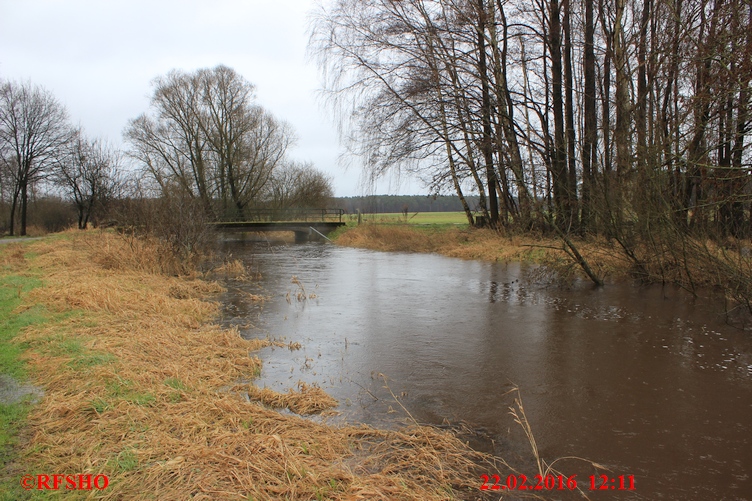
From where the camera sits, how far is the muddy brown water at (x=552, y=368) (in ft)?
12.2

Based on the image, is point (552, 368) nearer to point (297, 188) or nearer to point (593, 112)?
point (593, 112)

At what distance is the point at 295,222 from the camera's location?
3284cm

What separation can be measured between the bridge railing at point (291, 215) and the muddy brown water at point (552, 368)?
81.7ft

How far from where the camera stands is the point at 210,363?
5.50 meters

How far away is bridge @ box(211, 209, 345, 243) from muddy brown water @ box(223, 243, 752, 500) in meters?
21.1

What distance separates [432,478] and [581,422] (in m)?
1.68

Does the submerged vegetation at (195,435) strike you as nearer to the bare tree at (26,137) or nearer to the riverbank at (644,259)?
the riverbank at (644,259)

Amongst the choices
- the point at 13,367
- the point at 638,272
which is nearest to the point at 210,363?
the point at 13,367

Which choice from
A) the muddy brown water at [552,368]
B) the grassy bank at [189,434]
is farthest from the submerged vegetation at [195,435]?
the muddy brown water at [552,368]

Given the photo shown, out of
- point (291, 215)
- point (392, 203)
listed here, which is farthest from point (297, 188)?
point (392, 203)

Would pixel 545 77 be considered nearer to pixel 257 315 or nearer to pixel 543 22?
pixel 543 22

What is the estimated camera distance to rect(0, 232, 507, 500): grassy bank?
3029mm
